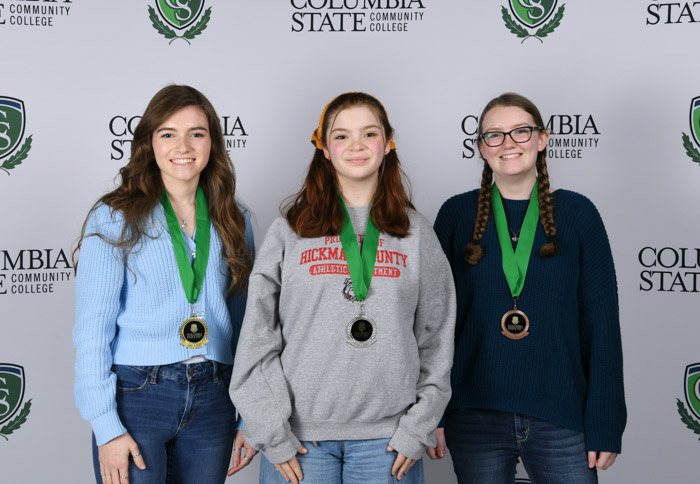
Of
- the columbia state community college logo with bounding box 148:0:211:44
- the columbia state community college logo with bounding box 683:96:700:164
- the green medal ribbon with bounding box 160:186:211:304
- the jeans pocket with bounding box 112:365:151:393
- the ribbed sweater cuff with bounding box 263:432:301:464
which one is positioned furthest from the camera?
the columbia state community college logo with bounding box 148:0:211:44

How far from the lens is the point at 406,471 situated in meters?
1.72

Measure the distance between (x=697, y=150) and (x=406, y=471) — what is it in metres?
2.22

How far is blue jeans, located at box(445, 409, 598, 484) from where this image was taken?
1831mm

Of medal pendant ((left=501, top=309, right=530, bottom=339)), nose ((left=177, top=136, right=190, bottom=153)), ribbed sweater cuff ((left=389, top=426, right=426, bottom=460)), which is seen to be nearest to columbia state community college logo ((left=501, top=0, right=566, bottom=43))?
medal pendant ((left=501, top=309, right=530, bottom=339))

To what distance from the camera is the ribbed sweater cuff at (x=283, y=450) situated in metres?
1.64

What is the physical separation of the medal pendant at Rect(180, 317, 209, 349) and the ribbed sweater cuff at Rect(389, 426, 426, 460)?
0.61 metres

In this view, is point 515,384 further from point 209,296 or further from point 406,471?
point 209,296

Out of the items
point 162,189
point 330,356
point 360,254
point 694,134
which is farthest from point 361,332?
point 694,134

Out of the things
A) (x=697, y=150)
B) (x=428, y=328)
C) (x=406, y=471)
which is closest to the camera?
(x=406, y=471)

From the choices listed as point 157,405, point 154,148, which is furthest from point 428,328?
point 154,148

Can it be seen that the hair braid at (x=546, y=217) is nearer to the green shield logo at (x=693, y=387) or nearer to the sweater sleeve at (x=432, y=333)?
the sweater sleeve at (x=432, y=333)

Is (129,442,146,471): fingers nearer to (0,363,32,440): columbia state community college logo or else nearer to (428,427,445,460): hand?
(428,427,445,460): hand

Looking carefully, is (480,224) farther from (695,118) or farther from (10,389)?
(10,389)

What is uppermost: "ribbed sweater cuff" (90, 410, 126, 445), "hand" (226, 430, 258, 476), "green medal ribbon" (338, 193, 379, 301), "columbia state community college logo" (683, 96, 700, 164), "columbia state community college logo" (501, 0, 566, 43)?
"columbia state community college logo" (501, 0, 566, 43)
